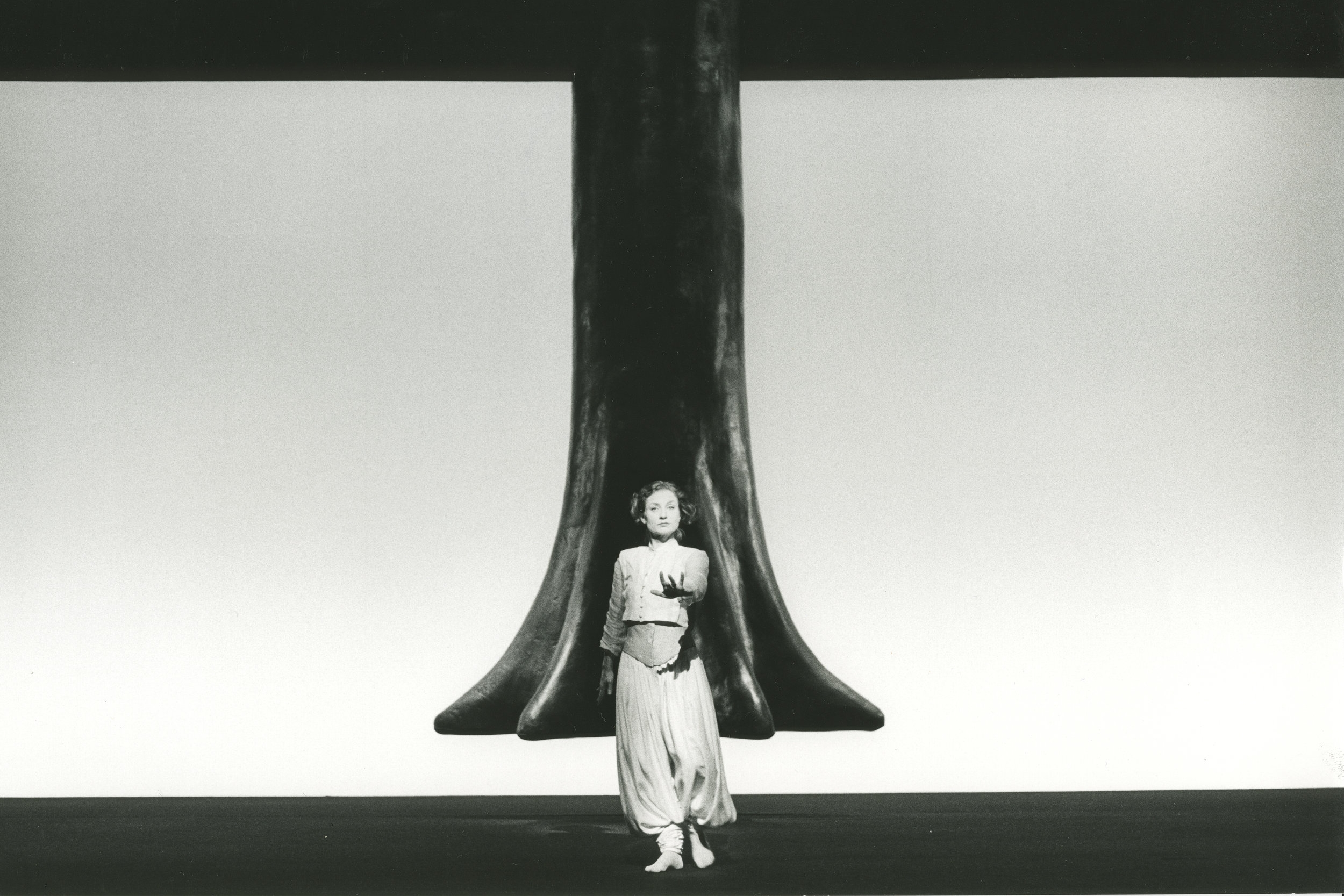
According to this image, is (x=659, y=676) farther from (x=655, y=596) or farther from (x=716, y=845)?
(x=716, y=845)

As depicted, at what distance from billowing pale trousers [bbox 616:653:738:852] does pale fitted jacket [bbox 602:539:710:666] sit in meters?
0.06

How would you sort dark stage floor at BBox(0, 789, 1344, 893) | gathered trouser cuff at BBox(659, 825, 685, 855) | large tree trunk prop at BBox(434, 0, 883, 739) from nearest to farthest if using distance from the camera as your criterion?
dark stage floor at BBox(0, 789, 1344, 893) < gathered trouser cuff at BBox(659, 825, 685, 855) < large tree trunk prop at BBox(434, 0, 883, 739)

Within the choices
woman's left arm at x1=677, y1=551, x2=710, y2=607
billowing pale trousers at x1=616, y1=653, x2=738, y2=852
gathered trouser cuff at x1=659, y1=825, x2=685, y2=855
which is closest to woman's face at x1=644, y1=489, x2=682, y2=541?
woman's left arm at x1=677, y1=551, x2=710, y2=607

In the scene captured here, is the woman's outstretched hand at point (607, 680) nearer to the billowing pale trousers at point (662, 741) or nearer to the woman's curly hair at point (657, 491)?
the billowing pale trousers at point (662, 741)

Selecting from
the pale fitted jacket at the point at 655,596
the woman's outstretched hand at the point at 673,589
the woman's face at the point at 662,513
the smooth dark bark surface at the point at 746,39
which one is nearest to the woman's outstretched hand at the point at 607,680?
the pale fitted jacket at the point at 655,596

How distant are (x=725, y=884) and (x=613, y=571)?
1106 mm

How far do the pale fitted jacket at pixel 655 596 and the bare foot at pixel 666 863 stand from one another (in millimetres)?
564

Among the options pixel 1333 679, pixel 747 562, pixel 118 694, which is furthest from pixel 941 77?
pixel 118 694

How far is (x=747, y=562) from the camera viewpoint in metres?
4.55

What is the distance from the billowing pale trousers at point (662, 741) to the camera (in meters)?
4.01

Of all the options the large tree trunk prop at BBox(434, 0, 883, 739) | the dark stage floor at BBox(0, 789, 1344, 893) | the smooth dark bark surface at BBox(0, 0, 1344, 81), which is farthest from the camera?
the smooth dark bark surface at BBox(0, 0, 1344, 81)

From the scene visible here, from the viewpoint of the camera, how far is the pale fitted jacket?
4.04 metres

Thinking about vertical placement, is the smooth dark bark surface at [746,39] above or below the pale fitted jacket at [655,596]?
above

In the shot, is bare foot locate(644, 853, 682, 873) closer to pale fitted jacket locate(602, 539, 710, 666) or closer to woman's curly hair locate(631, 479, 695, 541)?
pale fitted jacket locate(602, 539, 710, 666)
